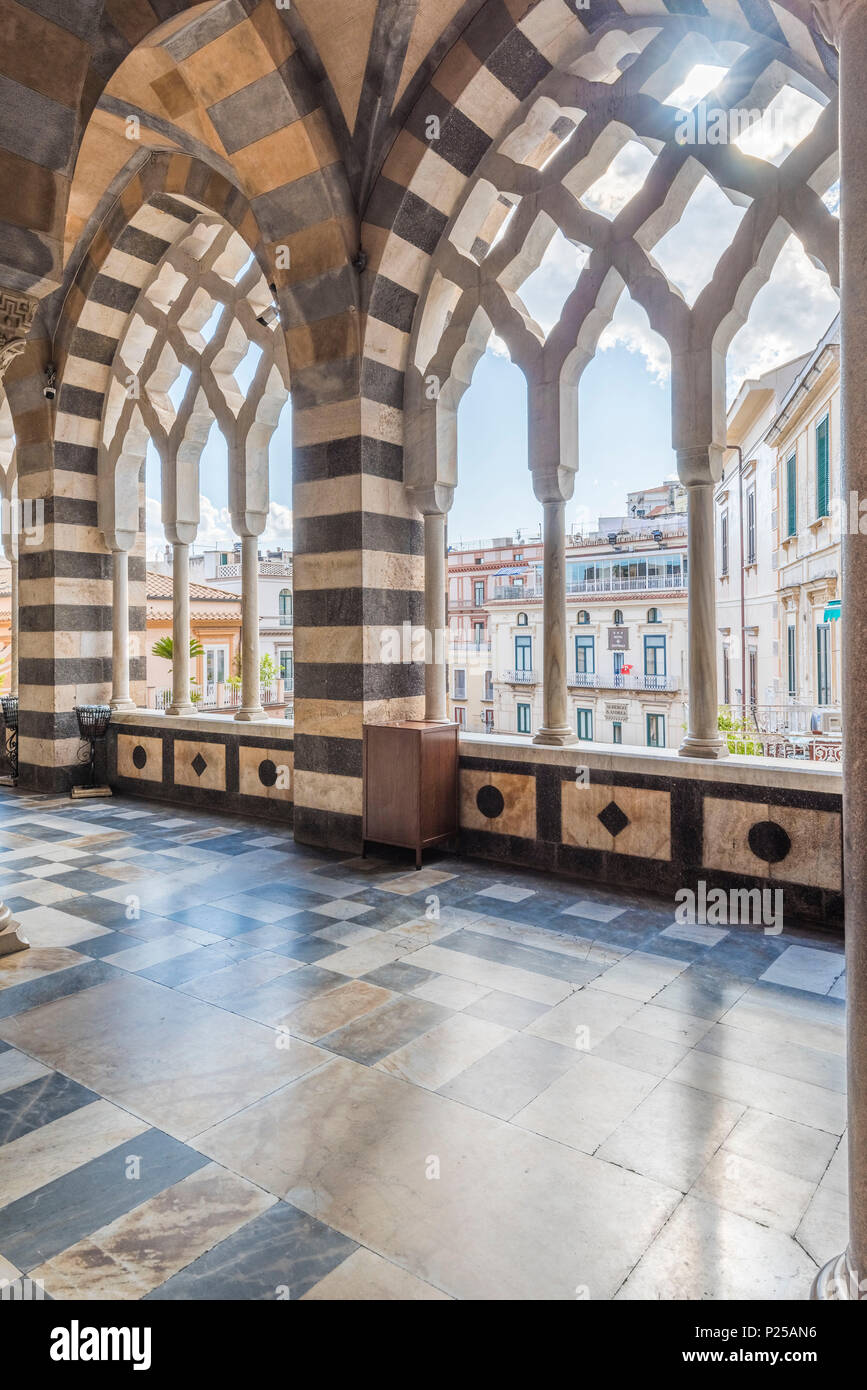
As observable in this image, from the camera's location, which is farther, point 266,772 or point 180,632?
point 180,632

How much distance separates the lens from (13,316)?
362 centimetres

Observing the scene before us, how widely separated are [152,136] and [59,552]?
366 centimetres

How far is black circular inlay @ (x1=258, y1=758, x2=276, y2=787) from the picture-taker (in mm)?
6559

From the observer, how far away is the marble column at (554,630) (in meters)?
5.07

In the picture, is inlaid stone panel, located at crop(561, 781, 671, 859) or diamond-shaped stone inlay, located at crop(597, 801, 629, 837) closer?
inlaid stone panel, located at crop(561, 781, 671, 859)

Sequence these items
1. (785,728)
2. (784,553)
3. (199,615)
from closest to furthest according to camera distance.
Result: (785,728)
(784,553)
(199,615)

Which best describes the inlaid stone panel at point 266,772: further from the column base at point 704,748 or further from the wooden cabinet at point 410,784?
the column base at point 704,748

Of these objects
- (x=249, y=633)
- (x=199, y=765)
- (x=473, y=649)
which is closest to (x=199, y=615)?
(x=473, y=649)

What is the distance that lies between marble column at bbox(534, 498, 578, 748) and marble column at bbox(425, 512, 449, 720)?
875mm

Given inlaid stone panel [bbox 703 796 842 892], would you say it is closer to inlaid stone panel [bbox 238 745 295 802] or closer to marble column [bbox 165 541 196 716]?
inlaid stone panel [bbox 238 745 295 802]

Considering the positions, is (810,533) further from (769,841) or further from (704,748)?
(769,841)

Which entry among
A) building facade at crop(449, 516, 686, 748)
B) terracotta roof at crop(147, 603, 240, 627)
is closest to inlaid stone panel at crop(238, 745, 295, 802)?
terracotta roof at crop(147, 603, 240, 627)

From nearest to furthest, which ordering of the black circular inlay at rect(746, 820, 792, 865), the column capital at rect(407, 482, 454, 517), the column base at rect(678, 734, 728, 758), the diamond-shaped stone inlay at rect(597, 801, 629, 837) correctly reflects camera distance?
the black circular inlay at rect(746, 820, 792, 865) → the column base at rect(678, 734, 728, 758) → the diamond-shaped stone inlay at rect(597, 801, 629, 837) → the column capital at rect(407, 482, 454, 517)

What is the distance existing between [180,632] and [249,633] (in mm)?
1095
